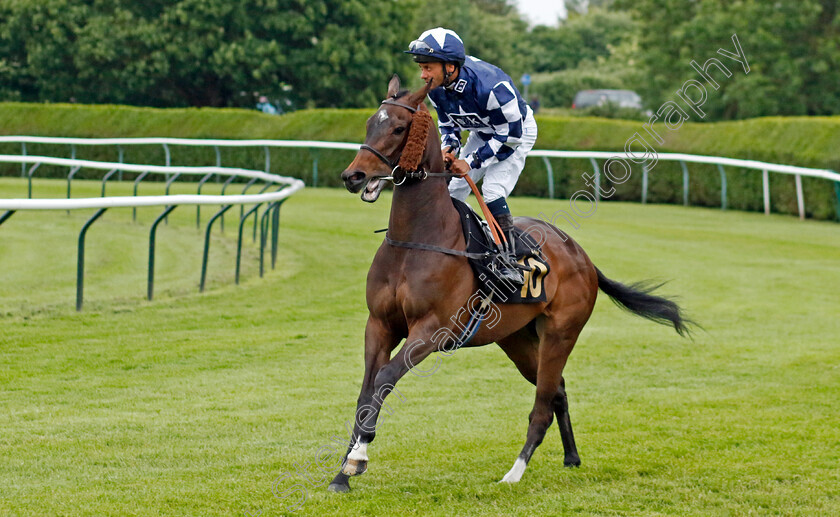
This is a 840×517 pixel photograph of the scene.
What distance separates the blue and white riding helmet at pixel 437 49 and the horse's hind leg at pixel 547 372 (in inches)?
52.7

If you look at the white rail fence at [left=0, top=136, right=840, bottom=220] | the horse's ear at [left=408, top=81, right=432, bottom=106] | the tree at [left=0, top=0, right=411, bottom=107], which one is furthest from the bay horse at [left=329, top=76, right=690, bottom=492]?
the tree at [left=0, top=0, right=411, bottom=107]

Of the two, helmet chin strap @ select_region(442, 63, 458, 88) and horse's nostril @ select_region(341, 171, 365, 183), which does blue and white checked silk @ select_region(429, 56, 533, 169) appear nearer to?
helmet chin strap @ select_region(442, 63, 458, 88)

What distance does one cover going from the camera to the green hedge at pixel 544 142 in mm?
18000

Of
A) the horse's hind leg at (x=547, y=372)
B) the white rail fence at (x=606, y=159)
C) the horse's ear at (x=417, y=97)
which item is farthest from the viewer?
the white rail fence at (x=606, y=159)

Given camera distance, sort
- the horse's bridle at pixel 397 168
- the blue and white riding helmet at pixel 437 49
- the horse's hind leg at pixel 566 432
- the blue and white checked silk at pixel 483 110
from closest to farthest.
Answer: the horse's bridle at pixel 397 168 < the blue and white riding helmet at pixel 437 49 < the blue and white checked silk at pixel 483 110 < the horse's hind leg at pixel 566 432

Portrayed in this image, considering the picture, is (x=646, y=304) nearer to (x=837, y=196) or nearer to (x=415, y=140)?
(x=415, y=140)

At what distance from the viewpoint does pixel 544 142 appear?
21.4 metres

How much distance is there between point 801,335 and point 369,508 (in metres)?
5.42

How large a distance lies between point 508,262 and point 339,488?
122 centimetres

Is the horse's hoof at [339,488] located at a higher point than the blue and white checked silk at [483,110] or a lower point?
lower

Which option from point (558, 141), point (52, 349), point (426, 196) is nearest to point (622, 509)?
point (426, 196)

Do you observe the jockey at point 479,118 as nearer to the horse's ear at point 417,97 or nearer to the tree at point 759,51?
the horse's ear at point 417,97

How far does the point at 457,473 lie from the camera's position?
488 centimetres

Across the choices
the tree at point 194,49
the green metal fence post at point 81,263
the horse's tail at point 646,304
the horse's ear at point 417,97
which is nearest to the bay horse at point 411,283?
the horse's ear at point 417,97
